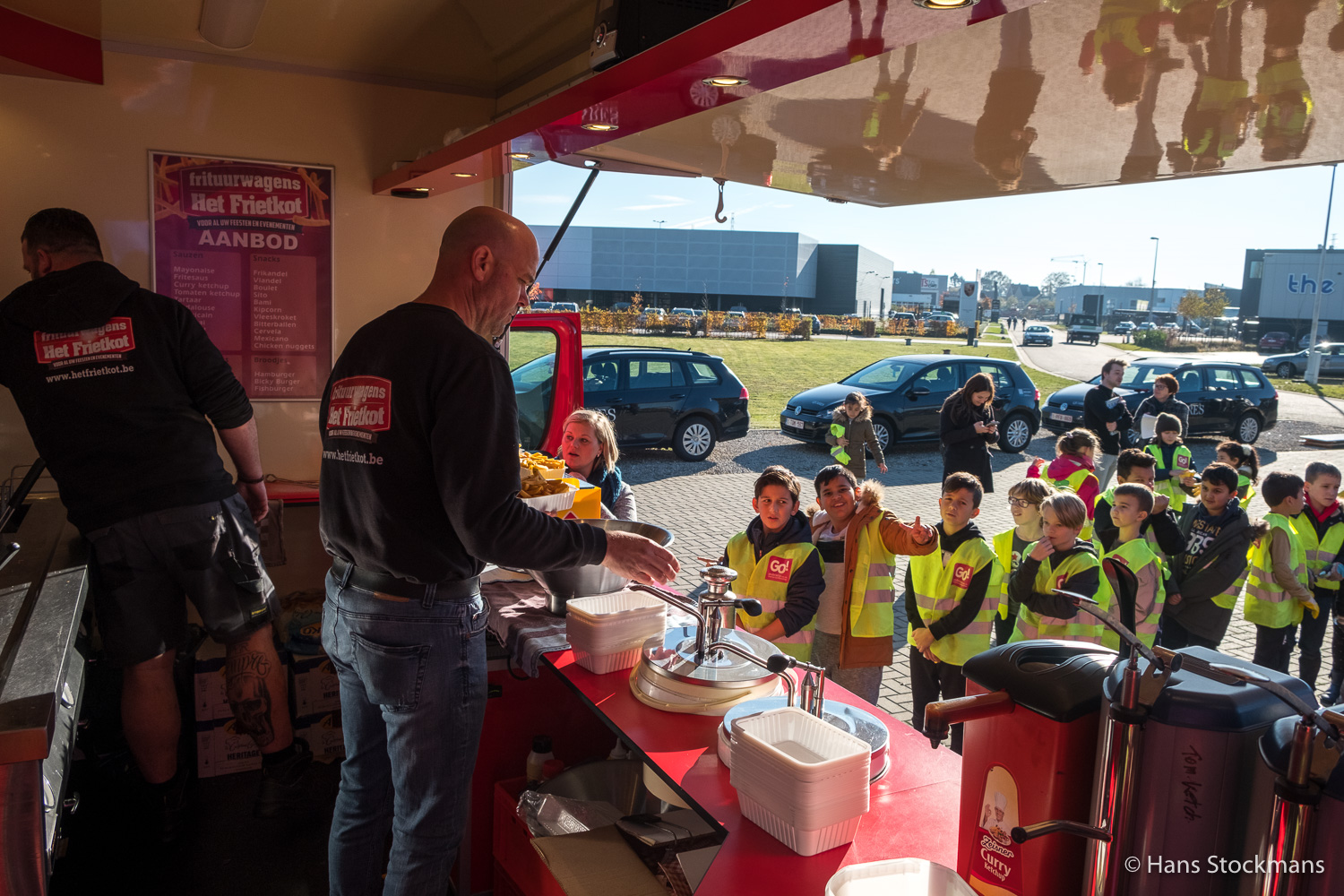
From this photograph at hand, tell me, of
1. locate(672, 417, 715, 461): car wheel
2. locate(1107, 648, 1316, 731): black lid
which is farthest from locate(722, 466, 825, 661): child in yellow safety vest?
locate(672, 417, 715, 461): car wheel

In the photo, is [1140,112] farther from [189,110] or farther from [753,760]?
[189,110]

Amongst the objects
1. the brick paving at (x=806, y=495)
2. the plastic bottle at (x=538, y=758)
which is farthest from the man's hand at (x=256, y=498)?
the brick paving at (x=806, y=495)

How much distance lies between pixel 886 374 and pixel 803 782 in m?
12.4

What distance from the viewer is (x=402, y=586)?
1.99 meters

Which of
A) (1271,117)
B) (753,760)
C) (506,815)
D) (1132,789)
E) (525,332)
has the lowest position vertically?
(506,815)

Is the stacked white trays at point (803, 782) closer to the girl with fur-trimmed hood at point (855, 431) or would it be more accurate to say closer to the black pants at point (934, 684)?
the black pants at point (934, 684)

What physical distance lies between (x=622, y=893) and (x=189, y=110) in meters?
3.59

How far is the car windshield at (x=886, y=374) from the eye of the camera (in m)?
13.2

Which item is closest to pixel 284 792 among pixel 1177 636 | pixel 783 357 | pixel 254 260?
pixel 254 260

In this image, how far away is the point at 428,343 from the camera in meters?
1.92

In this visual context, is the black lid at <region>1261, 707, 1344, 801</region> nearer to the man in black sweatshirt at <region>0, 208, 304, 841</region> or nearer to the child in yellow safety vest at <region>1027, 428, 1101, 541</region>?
the man in black sweatshirt at <region>0, 208, 304, 841</region>

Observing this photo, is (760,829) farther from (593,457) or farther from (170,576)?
(593,457)

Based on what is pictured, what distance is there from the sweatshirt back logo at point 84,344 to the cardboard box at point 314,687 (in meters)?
1.39

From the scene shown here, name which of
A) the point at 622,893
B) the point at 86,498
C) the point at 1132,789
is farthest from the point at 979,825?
the point at 86,498
